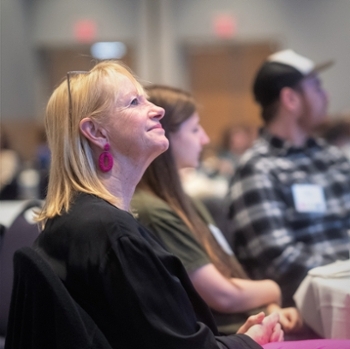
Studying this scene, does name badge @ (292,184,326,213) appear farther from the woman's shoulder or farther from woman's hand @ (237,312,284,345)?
woman's hand @ (237,312,284,345)

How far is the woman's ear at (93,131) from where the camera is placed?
1.41m

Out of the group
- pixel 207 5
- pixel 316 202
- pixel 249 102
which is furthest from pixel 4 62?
pixel 316 202

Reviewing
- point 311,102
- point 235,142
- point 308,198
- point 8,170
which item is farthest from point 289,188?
point 235,142

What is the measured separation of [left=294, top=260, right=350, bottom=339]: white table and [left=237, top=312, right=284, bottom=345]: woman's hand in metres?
0.21

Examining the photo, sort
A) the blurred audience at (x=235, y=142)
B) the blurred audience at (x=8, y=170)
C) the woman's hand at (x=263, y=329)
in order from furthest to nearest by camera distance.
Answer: the blurred audience at (x=235, y=142)
the blurred audience at (x=8, y=170)
the woman's hand at (x=263, y=329)

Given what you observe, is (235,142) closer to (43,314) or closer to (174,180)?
(174,180)

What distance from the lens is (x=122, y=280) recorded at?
1.23 m

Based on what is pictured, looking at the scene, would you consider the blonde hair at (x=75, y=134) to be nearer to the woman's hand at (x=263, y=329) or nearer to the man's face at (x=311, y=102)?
the woman's hand at (x=263, y=329)

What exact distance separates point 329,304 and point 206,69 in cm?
801

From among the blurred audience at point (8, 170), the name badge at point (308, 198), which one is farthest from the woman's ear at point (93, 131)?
the blurred audience at point (8, 170)

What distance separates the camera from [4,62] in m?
8.09

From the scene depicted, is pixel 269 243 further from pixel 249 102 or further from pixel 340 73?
pixel 249 102

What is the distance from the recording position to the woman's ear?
55.5 inches

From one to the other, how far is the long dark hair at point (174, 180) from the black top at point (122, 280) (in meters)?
0.70
